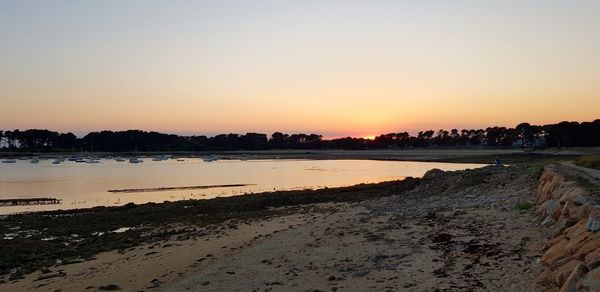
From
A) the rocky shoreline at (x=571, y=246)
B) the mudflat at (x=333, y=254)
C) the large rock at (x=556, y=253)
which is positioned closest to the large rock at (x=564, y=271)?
the rocky shoreline at (x=571, y=246)

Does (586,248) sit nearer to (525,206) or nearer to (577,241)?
(577,241)

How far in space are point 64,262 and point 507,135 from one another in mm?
170106

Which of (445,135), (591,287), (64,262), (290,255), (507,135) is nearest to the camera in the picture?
(591,287)

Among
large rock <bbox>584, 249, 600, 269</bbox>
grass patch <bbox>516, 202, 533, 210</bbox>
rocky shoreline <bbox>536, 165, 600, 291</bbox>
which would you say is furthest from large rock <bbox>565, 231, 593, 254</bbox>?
grass patch <bbox>516, 202, 533, 210</bbox>

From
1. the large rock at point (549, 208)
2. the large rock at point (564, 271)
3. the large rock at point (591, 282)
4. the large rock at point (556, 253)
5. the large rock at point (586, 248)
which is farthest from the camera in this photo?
the large rock at point (549, 208)

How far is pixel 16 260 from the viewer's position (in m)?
15.8

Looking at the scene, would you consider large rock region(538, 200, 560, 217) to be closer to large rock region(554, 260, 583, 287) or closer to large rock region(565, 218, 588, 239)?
large rock region(565, 218, 588, 239)

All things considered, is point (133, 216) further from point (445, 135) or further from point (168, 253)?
point (445, 135)

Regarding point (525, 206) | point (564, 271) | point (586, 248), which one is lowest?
point (525, 206)

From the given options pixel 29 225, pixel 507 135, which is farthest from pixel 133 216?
pixel 507 135

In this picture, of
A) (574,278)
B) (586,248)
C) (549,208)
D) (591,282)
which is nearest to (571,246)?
(586,248)

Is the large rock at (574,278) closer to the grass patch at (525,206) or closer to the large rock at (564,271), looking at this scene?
the large rock at (564,271)

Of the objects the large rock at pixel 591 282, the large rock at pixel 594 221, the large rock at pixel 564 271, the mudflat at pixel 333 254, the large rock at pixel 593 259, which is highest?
the large rock at pixel 594 221

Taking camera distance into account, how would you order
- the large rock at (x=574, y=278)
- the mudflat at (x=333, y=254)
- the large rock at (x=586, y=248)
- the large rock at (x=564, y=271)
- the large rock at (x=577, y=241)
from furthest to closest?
the mudflat at (x=333, y=254)
the large rock at (x=577, y=241)
the large rock at (x=586, y=248)
the large rock at (x=564, y=271)
the large rock at (x=574, y=278)
